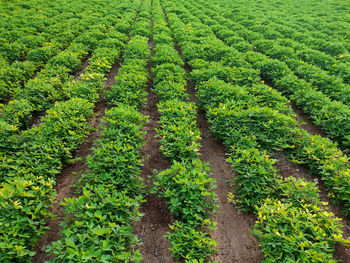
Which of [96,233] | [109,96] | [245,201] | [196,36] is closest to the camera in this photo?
[96,233]

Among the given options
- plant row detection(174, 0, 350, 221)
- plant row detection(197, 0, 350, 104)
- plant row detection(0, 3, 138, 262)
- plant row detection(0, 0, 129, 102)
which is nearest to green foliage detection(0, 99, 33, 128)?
plant row detection(0, 3, 138, 262)

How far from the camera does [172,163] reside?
5.24 meters

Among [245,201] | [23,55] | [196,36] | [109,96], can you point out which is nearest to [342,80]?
[245,201]

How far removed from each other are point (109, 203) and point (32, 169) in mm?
2253

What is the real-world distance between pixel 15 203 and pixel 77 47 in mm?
10413

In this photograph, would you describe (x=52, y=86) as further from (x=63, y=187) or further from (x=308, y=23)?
(x=308, y=23)

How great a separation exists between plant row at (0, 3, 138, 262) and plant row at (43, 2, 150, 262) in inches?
20.4

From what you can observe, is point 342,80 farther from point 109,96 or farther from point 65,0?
point 65,0

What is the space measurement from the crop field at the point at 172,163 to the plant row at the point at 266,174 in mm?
36

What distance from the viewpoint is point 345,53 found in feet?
36.3

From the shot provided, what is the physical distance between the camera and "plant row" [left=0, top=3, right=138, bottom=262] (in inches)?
119

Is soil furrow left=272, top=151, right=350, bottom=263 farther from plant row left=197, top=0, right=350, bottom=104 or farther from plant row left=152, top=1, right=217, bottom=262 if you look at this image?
plant row left=197, top=0, right=350, bottom=104

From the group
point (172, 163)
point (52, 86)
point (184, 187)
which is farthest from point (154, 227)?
point (52, 86)

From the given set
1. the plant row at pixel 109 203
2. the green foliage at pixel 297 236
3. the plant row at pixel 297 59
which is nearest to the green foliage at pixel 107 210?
the plant row at pixel 109 203
